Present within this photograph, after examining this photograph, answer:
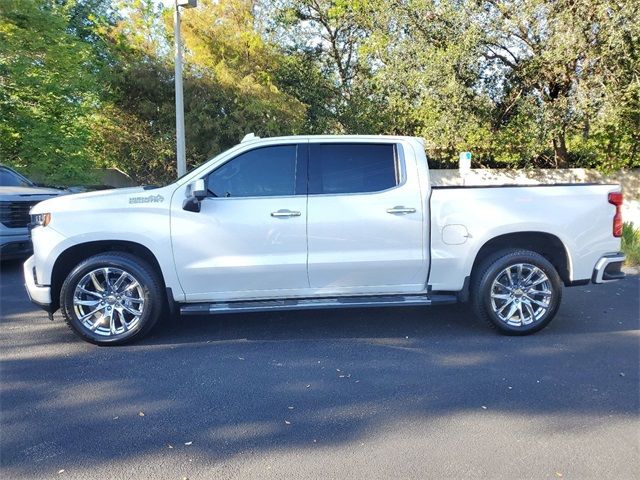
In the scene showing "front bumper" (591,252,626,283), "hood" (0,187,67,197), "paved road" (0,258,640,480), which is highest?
"hood" (0,187,67,197)

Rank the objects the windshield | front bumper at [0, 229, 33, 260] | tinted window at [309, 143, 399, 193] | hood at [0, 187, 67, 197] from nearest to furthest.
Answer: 1. tinted window at [309, 143, 399, 193]
2. front bumper at [0, 229, 33, 260]
3. hood at [0, 187, 67, 197]
4. the windshield

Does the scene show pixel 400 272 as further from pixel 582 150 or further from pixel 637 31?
pixel 582 150

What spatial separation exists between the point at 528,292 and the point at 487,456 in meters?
2.42

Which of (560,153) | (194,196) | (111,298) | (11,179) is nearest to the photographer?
(194,196)

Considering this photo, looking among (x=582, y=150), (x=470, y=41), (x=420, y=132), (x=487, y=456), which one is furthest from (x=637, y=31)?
(x=487, y=456)

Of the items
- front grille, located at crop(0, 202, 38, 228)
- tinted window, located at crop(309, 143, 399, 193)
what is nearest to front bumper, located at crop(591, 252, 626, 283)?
tinted window, located at crop(309, 143, 399, 193)

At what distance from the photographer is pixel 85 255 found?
4.85 meters

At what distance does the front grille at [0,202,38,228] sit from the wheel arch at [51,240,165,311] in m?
3.91

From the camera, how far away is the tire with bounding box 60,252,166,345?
4.65 m

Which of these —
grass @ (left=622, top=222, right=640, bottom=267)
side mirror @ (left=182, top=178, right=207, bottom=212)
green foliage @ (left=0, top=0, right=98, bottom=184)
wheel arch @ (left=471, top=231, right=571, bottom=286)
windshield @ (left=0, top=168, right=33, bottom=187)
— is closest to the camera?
side mirror @ (left=182, top=178, right=207, bottom=212)

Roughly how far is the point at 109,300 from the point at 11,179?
5.87 m

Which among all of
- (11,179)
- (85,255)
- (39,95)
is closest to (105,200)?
(85,255)

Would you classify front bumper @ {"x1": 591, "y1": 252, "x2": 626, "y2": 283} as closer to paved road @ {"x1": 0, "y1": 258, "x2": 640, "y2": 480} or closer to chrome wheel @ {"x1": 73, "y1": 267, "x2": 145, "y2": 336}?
paved road @ {"x1": 0, "y1": 258, "x2": 640, "y2": 480}

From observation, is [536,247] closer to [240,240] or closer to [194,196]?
[240,240]
